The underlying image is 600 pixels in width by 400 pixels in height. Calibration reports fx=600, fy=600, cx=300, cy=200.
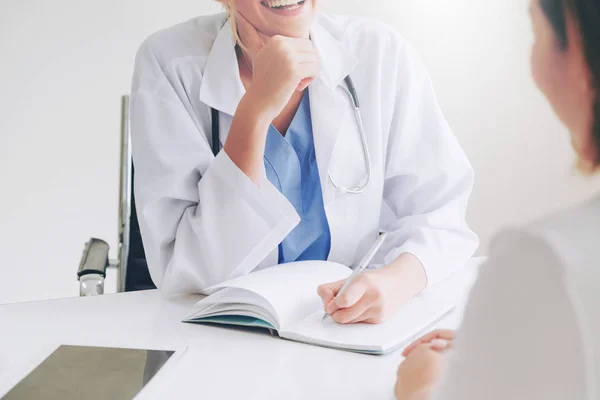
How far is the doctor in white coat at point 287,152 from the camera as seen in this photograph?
71 cm

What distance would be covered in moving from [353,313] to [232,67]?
1.46ft

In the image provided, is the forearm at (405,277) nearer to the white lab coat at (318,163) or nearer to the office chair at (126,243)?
the white lab coat at (318,163)

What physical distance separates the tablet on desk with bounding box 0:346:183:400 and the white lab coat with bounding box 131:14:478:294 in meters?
0.22

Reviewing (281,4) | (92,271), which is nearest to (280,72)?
(281,4)

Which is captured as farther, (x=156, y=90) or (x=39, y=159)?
(x=39, y=159)

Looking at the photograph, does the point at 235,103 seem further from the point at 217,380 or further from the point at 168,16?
the point at 168,16

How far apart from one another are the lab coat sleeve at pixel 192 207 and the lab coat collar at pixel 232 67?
0.18 feet

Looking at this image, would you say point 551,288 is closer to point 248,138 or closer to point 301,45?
point 248,138

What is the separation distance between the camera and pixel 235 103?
0.80 metres

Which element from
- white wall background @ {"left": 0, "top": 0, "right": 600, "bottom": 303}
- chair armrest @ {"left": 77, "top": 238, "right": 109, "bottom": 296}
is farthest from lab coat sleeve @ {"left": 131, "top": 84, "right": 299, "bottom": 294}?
white wall background @ {"left": 0, "top": 0, "right": 600, "bottom": 303}

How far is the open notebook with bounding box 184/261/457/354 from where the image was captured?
0.50 meters

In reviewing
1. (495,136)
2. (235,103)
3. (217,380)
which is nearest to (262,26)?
(235,103)

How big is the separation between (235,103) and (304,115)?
100 mm

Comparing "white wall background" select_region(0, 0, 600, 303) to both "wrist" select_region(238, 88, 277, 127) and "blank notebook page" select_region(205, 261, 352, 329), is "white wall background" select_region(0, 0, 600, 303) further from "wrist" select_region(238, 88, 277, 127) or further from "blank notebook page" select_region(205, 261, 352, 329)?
"blank notebook page" select_region(205, 261, 352, 329)
